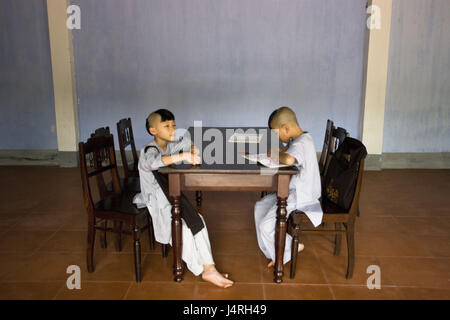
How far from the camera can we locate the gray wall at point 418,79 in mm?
5023

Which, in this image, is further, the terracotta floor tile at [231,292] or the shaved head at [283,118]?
the shaved head at [283,118]

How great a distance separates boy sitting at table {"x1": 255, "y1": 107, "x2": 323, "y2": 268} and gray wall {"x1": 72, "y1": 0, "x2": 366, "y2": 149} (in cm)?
293

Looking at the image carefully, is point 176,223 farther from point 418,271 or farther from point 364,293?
point 418,271

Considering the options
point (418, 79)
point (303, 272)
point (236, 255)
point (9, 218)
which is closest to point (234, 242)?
point (236, 255)

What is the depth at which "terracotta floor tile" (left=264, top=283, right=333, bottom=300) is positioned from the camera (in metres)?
2.25

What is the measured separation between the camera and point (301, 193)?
2398 millimetres

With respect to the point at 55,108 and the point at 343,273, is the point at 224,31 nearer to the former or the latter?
the point at 55,108

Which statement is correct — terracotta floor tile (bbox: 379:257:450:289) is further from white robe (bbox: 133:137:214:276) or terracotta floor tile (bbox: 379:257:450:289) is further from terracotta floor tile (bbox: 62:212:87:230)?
terracotta floor tile (bbox: 62:212:87:230)

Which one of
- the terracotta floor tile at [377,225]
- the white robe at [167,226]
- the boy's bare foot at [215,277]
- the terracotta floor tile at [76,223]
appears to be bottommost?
the terracotta floor tile at [377,225]

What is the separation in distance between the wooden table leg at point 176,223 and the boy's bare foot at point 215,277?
0.16 metres

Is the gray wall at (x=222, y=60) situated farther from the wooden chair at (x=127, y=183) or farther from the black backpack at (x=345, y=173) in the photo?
the black backpack at (x=345, y=173)

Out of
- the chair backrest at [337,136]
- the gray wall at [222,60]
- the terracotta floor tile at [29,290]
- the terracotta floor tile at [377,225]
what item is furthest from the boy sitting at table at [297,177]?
the gray wall at [222,60]

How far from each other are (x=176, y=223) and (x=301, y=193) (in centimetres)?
78

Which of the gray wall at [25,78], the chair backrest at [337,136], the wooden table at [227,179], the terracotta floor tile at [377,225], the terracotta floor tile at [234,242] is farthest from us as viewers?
the gray wall at [25,78]
